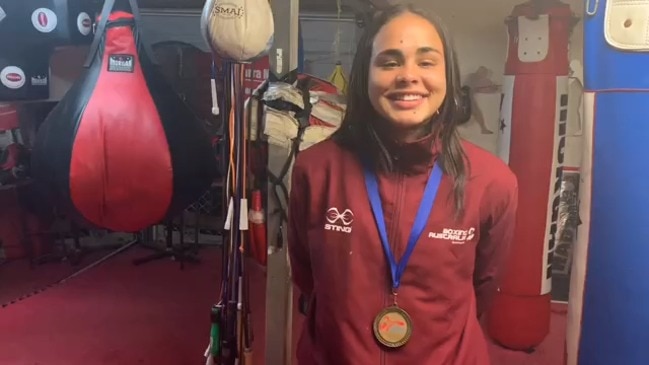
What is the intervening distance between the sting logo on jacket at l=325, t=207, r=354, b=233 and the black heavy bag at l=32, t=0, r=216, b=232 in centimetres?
104

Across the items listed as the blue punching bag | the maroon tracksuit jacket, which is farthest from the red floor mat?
the blue punching bag

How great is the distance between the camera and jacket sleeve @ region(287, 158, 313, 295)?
1489 mm

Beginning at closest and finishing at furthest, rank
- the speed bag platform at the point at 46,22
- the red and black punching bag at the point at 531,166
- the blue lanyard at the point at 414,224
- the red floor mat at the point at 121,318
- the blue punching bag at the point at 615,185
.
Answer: the blue punching bag at the point at 615,185
the blue lanyard at the point at 414,224
the red and black punching bag at the point at 531,166
the red floor mat at the point at 121,318
the speed bag platform at the point at 46,22

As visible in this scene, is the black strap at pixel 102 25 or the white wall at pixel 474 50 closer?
the white wall at pixel 474 50

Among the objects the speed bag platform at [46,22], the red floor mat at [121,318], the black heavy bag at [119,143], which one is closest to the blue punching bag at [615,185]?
the red floor mat at [121,318]

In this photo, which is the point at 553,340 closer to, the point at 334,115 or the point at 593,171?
the point at 593,171

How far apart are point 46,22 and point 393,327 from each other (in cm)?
267

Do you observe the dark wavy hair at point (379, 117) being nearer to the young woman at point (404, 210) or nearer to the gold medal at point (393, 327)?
the young woman at point (404, 210)

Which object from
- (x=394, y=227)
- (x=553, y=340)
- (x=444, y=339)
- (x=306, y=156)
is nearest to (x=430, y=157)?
(x=394, y=227)

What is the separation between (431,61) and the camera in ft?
4.30

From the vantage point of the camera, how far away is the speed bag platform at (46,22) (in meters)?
3.14

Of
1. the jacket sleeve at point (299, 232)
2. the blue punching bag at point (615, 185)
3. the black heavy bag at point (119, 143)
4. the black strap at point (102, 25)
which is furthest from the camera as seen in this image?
the black strap at point (102, 25)

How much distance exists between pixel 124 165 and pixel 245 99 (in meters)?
0.74

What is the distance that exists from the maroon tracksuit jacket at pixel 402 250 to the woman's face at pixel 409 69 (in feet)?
0.26
